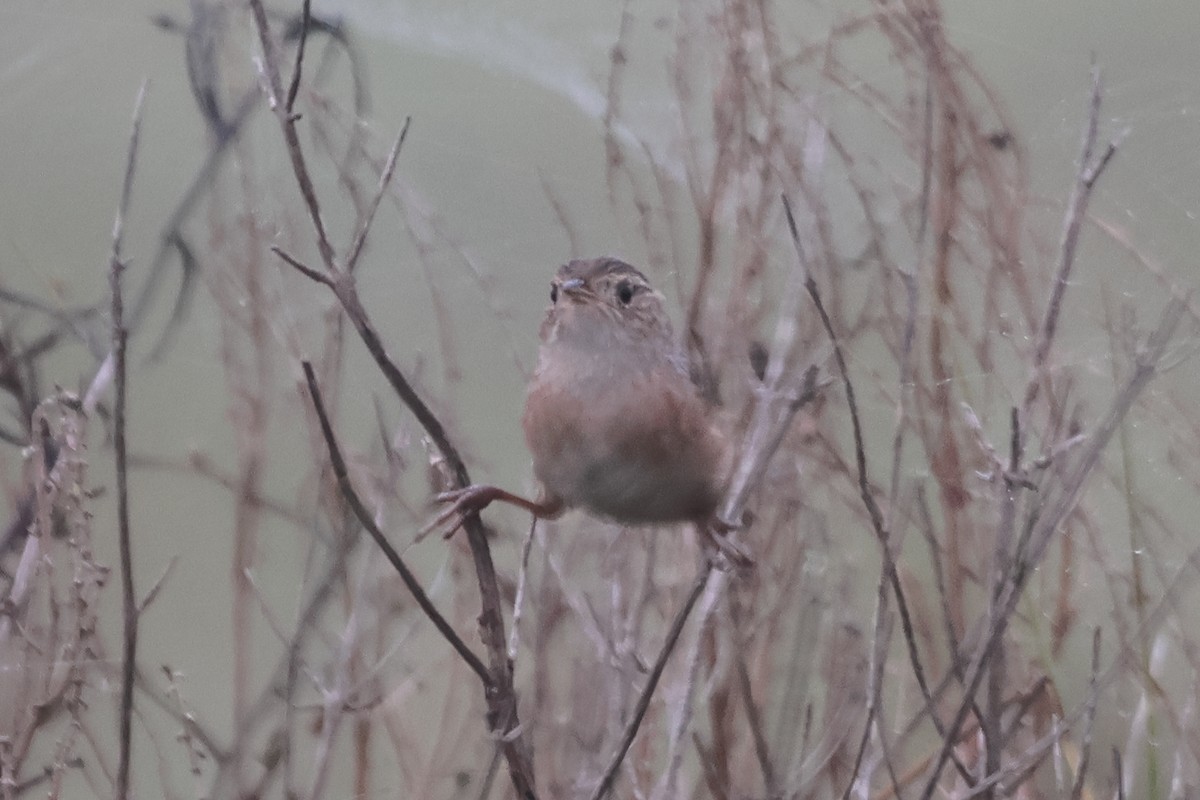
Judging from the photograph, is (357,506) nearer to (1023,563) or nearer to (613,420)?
(613,420)

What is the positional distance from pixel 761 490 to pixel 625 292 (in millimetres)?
304

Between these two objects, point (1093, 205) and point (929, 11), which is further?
point (1093, 205)

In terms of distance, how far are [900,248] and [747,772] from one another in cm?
63

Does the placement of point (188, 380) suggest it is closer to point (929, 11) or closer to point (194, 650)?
point (194, 650)

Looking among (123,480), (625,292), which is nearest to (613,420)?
(625,292)

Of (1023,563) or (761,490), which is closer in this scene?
(1023,563)

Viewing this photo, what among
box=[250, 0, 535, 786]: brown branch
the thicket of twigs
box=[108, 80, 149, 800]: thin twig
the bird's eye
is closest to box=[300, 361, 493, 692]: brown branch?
box=[250, 0, 535, 786]: brown branch

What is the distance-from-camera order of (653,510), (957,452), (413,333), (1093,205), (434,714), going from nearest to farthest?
(653,510) < (957,452) < (1093,205) < (413,333) < (434,714)

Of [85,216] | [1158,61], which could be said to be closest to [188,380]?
[85,216]

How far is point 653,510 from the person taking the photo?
0.92 m

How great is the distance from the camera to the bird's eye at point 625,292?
1.02 m

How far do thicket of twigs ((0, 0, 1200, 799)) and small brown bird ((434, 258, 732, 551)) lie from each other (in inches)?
2.6

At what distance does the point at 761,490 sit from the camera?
1219 mm

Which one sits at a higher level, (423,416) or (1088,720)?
(423,416)
